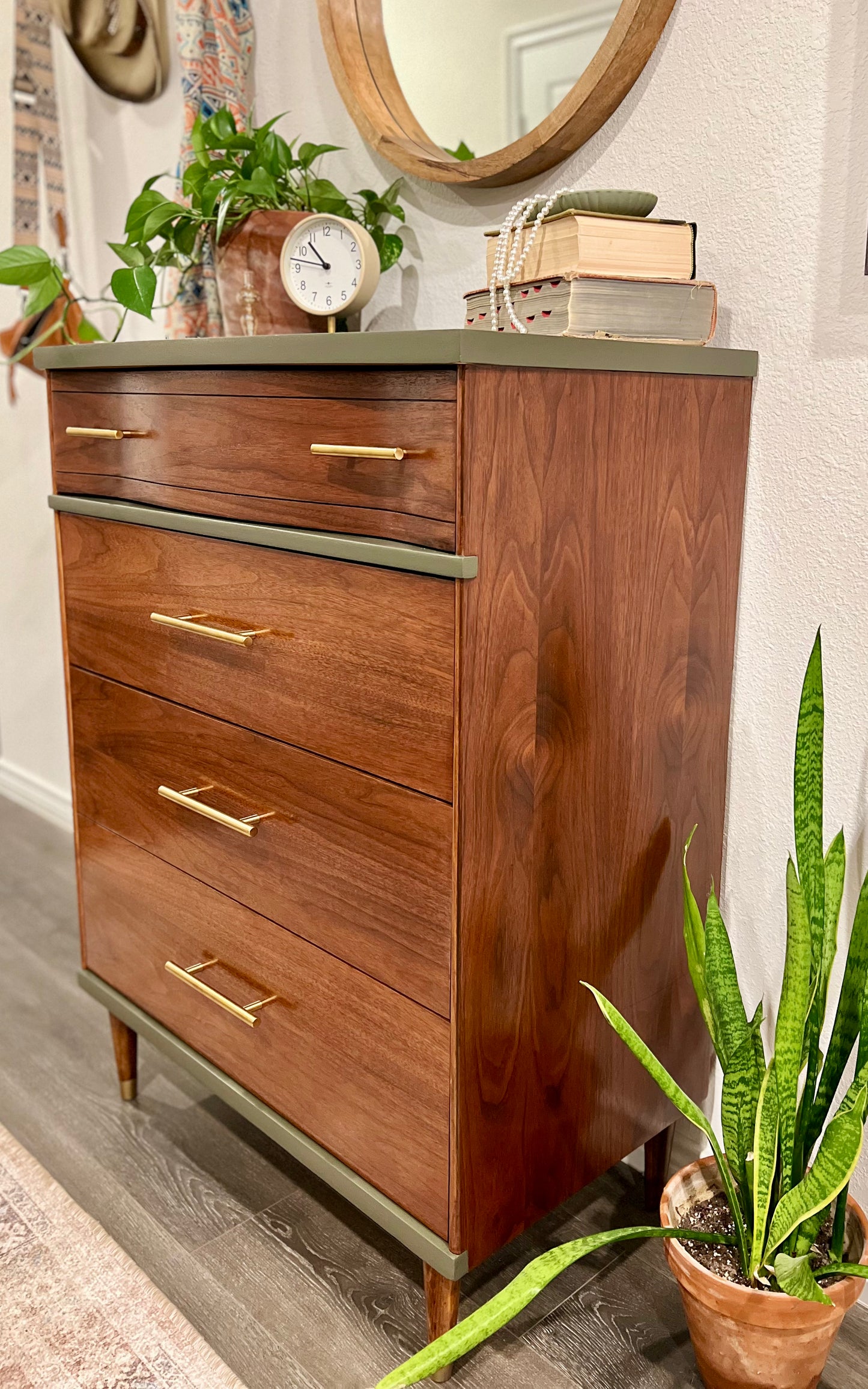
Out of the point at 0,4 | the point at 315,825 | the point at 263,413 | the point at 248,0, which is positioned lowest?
the point at 315,825

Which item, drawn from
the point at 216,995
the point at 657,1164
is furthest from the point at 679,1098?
the point at 216,995

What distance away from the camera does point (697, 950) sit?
109 centimetres

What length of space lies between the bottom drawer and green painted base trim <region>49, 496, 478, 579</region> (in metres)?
0.41

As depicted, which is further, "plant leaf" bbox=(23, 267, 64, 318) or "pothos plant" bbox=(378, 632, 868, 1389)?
"plant leaf" bbox=(23, 267, 64, 318)

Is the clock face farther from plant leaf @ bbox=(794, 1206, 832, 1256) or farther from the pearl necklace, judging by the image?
plant leaf @ bbox=(794, 1206, 832, 1256)

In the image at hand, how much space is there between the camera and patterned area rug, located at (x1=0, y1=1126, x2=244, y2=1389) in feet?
3.77

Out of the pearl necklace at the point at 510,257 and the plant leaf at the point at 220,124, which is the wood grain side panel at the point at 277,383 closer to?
the pearl necklace at the point at 510,257

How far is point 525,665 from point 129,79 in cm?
153

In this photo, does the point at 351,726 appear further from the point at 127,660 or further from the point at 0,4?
the point at 0,4

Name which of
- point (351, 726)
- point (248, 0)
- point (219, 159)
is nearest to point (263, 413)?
point (351, 726)

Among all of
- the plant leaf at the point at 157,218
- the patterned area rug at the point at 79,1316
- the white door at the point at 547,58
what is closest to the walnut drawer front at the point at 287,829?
the patterned area rug at the point at 79,1316

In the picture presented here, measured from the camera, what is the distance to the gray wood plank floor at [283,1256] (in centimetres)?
116

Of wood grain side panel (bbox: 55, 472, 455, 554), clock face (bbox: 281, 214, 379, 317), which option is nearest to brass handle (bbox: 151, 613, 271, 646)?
wood grain side panel (bbox: 55, 472, 455, 554)

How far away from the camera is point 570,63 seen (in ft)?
4.14
